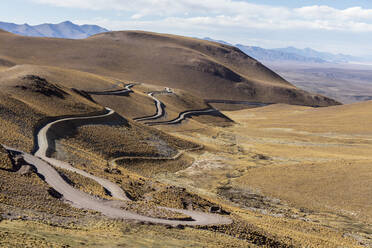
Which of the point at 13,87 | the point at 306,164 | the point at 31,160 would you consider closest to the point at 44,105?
the point at 13,87

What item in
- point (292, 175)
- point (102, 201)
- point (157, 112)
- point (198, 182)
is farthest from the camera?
point (157, 112)

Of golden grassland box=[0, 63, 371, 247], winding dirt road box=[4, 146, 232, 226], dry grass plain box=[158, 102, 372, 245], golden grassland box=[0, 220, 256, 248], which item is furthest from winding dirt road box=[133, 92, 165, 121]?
golden grassland box=[0, 220, 256, 248]

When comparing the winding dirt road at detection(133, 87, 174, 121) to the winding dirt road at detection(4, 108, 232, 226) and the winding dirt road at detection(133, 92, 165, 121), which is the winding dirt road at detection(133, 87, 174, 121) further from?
the winding dirt road at detection(4, 108, 232, 226)

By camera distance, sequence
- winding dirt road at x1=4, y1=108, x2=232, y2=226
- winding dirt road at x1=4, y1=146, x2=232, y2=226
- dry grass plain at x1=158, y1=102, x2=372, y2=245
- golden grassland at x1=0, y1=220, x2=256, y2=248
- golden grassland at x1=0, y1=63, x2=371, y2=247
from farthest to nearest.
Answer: dry grass plain at x1=158, y1=102, x2=372, y2=245
winding dirt road at x1=4, y1=108, x2=232, y2=226
winding dirt road at x1=4, y1=146, x2=232, y2=226
golden grassland at x1=0, y1=63, x2=371, y2=247
golden grassland at x1=0, y1=220, x2=256, y2=248

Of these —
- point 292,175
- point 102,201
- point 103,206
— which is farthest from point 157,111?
point 103,206

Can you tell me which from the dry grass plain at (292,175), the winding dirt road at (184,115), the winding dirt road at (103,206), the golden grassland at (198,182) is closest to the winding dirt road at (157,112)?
the winding dirt road at (184,115)

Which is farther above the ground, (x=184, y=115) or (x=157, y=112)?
(x=157, y=112)

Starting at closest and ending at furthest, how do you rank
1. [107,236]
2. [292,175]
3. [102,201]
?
[107,236] → [102,201] → [292,175]

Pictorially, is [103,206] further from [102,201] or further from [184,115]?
[184,115]

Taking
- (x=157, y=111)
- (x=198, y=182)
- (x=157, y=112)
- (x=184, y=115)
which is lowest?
(x=198, y=182)

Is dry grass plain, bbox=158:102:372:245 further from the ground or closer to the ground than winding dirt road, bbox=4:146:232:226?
closer to the ground

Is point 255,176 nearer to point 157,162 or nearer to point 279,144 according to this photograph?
point 157,162
